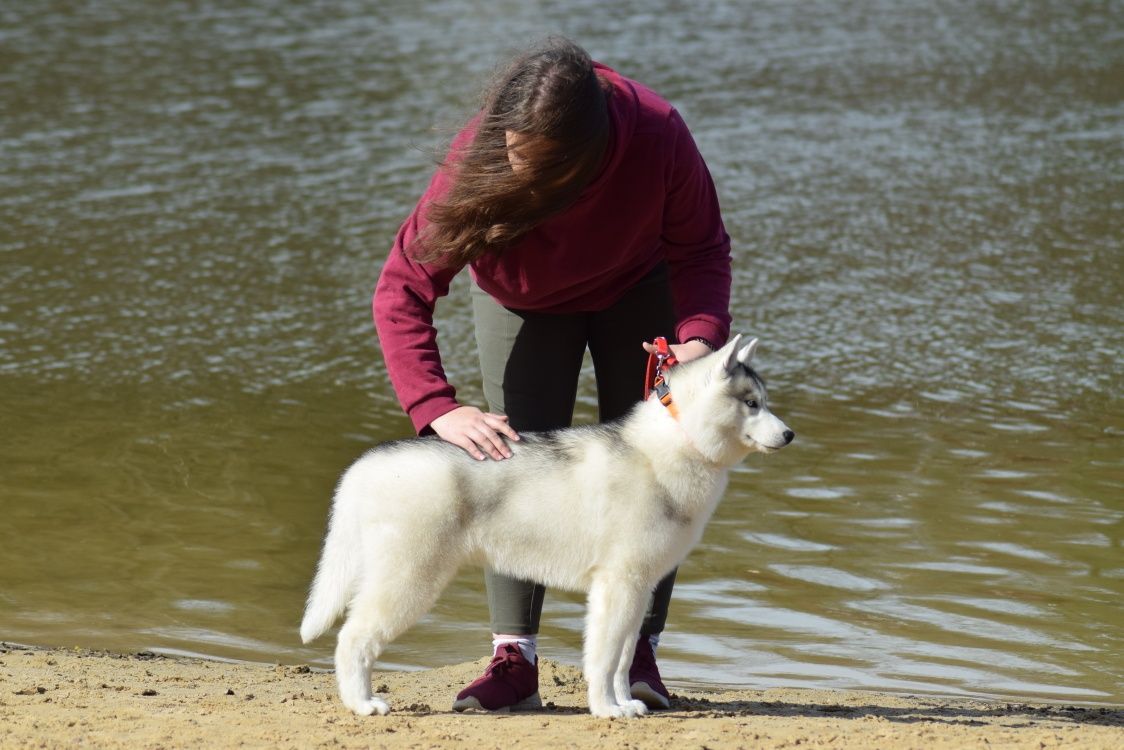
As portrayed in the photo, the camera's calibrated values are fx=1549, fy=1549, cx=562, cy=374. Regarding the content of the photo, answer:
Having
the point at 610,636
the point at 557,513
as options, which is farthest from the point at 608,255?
the point at 610,636

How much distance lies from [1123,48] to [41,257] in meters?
→ 15.5

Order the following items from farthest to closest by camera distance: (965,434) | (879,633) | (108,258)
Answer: (108,258) < (965,434) < (879,633)

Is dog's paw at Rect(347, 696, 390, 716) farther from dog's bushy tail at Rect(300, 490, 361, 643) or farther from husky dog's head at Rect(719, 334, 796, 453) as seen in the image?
husky dog's head at Rect(719, 334, 796, 453)

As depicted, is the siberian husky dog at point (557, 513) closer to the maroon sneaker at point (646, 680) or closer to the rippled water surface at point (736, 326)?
the maroon sneaker at point (646, 680)

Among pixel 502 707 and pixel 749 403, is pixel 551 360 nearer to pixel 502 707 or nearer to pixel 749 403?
pixel 749 403

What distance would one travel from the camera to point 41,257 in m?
12.4

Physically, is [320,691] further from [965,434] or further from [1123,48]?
[1123,48]

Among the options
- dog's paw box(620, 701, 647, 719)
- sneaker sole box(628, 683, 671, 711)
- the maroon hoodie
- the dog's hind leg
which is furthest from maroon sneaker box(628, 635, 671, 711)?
the maroon hoodie

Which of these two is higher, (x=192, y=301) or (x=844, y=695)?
(x=844, y=695)

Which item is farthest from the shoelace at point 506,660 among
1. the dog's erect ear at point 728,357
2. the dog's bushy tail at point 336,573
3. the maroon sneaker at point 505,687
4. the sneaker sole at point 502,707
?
the dog's erect ear at point 728,357

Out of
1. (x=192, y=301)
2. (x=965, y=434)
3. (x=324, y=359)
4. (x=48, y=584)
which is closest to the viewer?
(x=48, y=584)

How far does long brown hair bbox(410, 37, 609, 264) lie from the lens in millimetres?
4242

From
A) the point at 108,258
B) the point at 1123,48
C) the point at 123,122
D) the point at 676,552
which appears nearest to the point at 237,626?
the point at 676,552

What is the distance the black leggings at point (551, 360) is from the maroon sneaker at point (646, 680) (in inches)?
2.8
